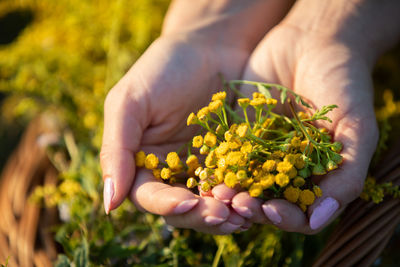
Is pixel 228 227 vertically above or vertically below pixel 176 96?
below

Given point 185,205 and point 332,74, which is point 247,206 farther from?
point 332,74

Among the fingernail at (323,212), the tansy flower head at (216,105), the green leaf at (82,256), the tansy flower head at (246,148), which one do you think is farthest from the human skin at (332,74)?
the green leaf at (82,256)

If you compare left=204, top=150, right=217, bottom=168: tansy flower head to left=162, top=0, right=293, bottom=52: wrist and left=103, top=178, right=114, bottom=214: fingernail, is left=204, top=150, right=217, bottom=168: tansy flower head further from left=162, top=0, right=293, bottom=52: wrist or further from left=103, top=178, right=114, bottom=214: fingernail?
left=162, top=0, right=293, bottom=52: wrist

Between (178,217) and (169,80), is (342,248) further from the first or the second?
(169,80)

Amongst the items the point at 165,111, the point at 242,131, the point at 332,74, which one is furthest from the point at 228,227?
the point at 332,74

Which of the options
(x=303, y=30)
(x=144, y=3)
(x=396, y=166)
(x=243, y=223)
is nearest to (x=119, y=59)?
(x=144, y=3)

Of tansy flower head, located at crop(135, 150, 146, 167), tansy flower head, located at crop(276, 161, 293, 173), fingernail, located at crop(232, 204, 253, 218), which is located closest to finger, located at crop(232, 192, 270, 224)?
fingernail, located at crop(232, 204, 253, 218)
